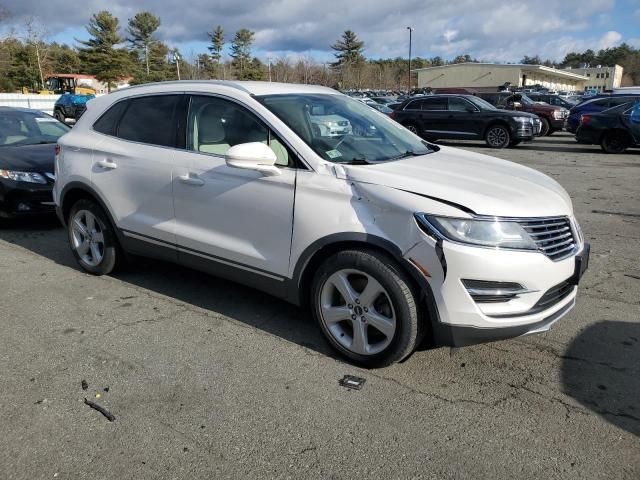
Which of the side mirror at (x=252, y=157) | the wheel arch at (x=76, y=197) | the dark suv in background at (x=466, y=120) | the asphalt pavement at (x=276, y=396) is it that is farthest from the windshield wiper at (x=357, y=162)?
the dark suv in background at (x=466, y=120)

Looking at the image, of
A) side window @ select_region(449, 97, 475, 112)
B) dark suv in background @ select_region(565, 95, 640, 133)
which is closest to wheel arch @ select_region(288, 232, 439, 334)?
side window @ select_region(449, 97, 475, 112)

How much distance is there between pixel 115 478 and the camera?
2447mm

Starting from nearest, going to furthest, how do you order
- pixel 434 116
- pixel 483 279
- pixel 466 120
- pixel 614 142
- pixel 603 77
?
1. pixel 483 279
2. pixel 614 142
3. pixel 466 120
4. pixel 434 116
5. pixel 603 77

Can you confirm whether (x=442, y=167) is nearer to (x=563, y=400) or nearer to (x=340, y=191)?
(x=340, y=191)

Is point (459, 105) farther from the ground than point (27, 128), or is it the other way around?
point (459, 105)

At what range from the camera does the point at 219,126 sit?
13.2 feet

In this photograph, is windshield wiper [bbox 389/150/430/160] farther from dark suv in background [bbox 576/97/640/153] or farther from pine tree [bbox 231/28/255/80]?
pine tree [bbox 231/28/255/80]

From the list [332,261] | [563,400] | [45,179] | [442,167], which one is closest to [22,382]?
[332,261]

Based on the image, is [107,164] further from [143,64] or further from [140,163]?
[143,64]

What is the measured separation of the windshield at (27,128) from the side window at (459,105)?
501 inches

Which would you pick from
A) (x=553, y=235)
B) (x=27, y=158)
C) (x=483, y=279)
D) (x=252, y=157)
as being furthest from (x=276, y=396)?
(x=27, y=158)

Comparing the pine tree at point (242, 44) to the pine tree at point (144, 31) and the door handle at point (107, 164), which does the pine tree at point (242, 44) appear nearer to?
the pine tree at point (144, 31)

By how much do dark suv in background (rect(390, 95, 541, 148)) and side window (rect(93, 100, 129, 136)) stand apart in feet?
47.0

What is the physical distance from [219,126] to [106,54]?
225 feet
